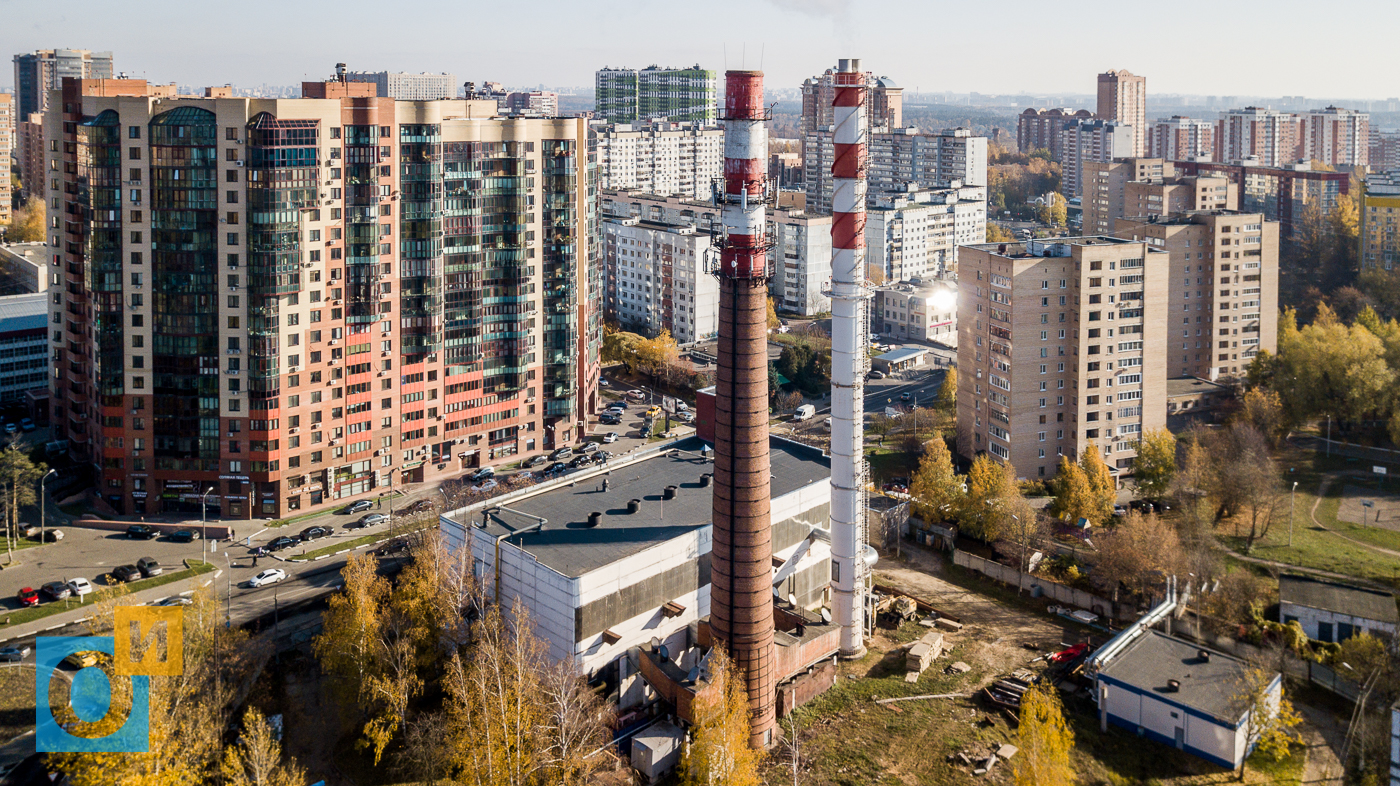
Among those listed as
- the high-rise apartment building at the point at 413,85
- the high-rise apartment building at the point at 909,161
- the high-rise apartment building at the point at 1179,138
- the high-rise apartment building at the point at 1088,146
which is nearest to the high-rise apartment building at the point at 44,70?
the high-rise apartment building at the point at 413,85

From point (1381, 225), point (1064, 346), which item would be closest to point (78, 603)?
point (1064, 346)

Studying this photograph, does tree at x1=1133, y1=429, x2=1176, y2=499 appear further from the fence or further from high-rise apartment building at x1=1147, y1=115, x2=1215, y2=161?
high-rise apartment building at x1=1147, y1=115, x2=1215, y2=161

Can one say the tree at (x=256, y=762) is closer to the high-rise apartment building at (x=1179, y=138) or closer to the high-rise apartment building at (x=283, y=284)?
the high-rise apartment building at (x=283, y=284)

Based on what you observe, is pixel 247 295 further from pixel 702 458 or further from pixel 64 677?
pixel 702 458

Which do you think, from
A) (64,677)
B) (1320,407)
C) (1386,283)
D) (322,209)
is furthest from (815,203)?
(64,677)

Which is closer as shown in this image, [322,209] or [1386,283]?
[322,209]

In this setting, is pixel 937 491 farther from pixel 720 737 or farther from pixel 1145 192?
pixel 1145 192

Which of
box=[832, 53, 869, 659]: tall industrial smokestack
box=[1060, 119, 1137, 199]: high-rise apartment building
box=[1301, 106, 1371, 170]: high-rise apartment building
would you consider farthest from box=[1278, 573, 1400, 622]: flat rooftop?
box=[1301, 106, 1371, 170]: high-rise apartment building

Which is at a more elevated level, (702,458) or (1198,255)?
(1198,255)
